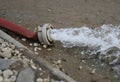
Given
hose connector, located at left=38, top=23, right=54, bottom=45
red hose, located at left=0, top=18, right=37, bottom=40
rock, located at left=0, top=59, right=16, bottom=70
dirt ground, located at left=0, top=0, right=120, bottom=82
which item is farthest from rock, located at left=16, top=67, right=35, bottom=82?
red hose, located at left=0, top=18, right=37, bottom=40

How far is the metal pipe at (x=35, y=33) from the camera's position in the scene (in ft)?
14.1

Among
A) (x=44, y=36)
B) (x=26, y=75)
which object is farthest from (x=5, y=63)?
(x=44, y=36)

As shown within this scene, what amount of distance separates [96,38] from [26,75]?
1365mm

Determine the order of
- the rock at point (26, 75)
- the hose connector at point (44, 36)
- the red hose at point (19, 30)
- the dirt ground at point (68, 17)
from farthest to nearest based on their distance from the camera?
the red hose at point (19, 30) < the hose connector at point (44, 36) < the dirt ground at point (68, 17) < the rock at point (26, 75)

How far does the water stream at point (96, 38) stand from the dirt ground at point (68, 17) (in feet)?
0.36

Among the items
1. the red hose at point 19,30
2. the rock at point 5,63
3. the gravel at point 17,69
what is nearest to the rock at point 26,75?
the gravel at point 17,69

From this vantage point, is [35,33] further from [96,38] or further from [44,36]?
[96,38]

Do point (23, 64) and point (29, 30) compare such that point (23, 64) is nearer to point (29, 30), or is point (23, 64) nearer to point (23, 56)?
point (23, 56)

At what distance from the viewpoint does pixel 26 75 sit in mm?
3459

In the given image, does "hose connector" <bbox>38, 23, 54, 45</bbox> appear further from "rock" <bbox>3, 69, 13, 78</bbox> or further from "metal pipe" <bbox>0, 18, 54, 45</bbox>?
"rock" <bbox>3, 69, 13, 78</bbox>

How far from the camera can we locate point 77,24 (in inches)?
193

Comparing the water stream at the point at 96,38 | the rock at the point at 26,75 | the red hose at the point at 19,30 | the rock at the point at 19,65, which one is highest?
the red hose at the point at 19,30

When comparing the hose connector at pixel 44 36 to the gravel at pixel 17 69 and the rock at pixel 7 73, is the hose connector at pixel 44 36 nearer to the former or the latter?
the gravel at pixel 17 69

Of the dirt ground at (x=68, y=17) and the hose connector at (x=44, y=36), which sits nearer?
the dirt ground at (x=68, y=17)
